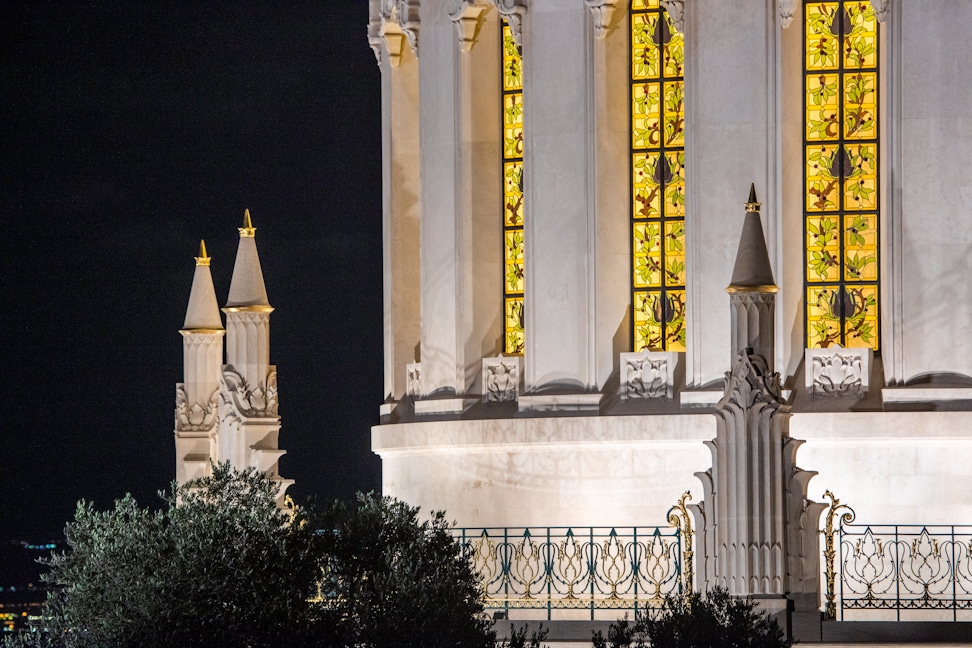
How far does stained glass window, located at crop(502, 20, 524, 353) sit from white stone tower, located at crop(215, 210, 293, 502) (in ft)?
14.7

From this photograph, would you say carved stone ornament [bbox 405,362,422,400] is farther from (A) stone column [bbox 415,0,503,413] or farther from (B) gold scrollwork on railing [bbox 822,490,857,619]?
(B) gold scrollwork on railing [bbox 822,490,857,619]

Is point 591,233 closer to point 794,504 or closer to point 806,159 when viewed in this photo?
point 806,159

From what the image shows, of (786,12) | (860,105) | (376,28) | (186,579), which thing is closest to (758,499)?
(186,579)

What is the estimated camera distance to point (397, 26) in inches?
1379

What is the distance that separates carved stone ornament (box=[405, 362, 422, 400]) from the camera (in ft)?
112

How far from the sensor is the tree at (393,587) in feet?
70.2

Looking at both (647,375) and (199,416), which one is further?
(199,416)

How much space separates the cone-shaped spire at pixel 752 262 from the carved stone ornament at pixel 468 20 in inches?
313

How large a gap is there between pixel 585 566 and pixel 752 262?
6.48 meters

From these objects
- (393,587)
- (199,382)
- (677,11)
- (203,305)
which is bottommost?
(393,587)

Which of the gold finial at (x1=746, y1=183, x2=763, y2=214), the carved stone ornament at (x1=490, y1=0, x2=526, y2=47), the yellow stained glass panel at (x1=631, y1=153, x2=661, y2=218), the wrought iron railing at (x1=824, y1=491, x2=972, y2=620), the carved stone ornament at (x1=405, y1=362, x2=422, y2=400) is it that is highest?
the carved stone ornament at (x1=490, y1=0, x2=526, y2=47)

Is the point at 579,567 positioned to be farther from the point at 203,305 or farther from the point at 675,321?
the point at 203,305

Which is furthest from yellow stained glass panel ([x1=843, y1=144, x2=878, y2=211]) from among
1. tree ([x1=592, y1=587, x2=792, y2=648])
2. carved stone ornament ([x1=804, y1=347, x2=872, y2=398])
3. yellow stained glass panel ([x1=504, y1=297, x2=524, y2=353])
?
tree ([x1=592, y1=587, x2=792, y2=648])

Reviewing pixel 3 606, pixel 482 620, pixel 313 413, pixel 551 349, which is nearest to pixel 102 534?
pixel 482 620
